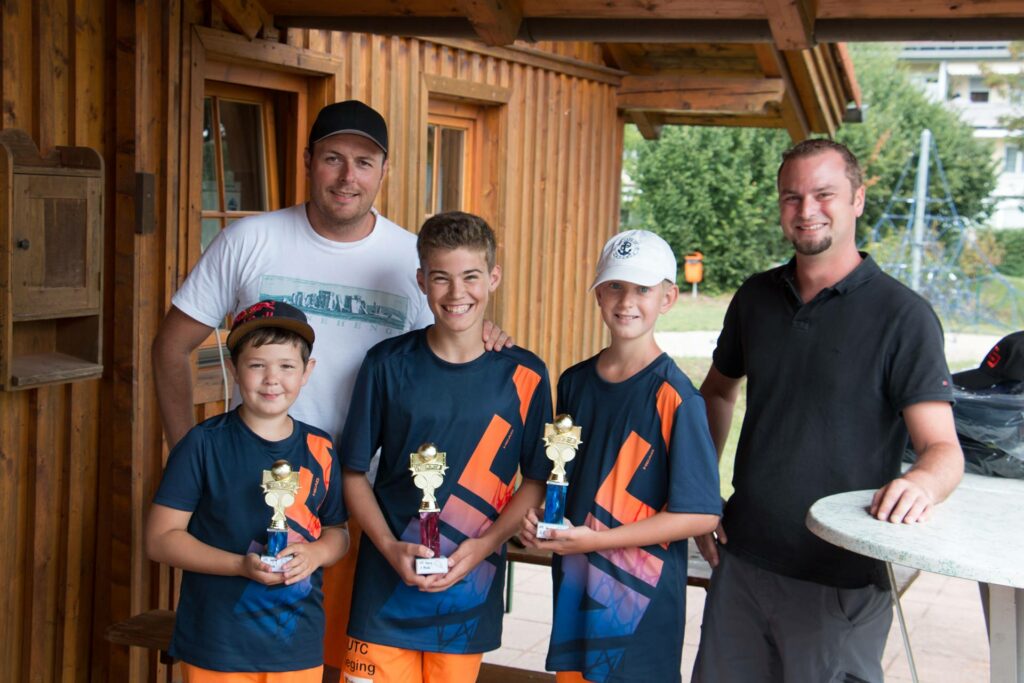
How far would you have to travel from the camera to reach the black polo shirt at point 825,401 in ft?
9.32

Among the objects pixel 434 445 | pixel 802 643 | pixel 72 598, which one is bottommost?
pixel 72 598

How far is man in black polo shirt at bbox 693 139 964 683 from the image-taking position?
2.86 meters

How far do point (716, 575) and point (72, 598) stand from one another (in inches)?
94.8

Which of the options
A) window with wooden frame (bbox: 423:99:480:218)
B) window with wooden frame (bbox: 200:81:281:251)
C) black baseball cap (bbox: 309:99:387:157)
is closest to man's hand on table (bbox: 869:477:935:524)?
black baseball cap (bbox: 309:99:387:157)

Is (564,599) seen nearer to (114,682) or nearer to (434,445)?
(434,445)

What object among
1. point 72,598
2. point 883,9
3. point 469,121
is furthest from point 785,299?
point 469,121

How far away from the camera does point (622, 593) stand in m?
2.86

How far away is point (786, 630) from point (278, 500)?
1386 mm

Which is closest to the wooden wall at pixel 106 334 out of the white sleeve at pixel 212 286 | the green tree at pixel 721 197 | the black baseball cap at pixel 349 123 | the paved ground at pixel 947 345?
the white sleeve at pixel 212 286

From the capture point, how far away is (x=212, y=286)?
3389 mm

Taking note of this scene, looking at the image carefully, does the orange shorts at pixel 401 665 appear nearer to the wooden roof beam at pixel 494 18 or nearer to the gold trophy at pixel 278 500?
the gold trophy at pixel 278 500

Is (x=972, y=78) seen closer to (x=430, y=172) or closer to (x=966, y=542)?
(x=430, y=172)

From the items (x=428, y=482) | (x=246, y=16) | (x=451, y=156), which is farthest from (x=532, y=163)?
(x=428, y=482)

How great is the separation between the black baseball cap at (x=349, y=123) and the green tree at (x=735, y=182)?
22015mm
